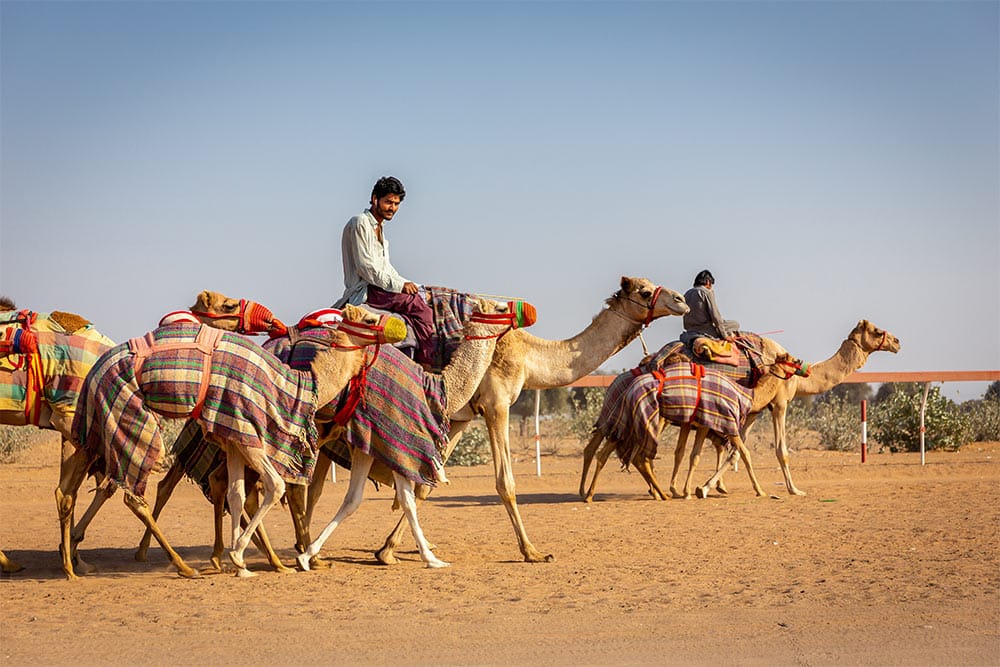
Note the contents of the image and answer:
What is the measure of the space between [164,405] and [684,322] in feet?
26.5

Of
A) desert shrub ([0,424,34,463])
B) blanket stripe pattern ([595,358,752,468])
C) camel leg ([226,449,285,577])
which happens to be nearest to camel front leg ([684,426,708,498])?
blanket stripe pattern ([595,358,752,468])

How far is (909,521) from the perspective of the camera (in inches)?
430

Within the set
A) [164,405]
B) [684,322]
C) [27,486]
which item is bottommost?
[27,486]

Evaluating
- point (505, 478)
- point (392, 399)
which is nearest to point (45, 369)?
point (392, 399)

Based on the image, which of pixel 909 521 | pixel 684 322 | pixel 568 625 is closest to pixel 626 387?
pixel 684 322

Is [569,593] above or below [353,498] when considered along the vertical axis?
below

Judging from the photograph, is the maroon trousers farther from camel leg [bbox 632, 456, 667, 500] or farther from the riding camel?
camel leg [bbox 632, 456, 667, 500]

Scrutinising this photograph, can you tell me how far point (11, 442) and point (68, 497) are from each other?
14.5 m

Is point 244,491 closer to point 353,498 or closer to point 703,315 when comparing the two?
point 353,498

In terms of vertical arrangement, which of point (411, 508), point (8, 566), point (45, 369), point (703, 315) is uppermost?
point (703, 315)

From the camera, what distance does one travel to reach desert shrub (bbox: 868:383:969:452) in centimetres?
2194

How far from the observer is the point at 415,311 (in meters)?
9.37

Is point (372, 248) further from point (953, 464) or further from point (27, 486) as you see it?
point (953, 464)

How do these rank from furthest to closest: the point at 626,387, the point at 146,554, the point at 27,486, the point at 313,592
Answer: the point at 27,486 < the point at 626,387 < the point at 146,554 < the point at 313,592
